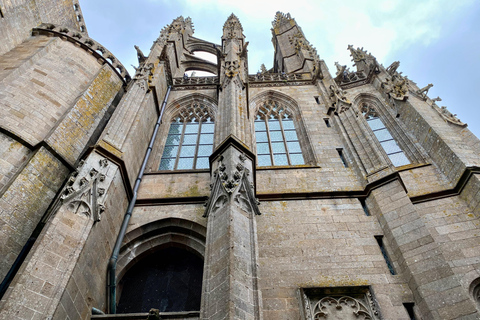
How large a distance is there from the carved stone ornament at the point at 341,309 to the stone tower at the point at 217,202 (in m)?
0.03

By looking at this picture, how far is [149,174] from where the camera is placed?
28.7ft

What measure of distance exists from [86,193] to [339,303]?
183 inches

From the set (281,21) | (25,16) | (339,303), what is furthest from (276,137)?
(281,21)

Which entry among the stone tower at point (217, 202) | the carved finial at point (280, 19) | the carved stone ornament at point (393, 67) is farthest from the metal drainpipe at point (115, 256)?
the carved finial at point (280, 19)

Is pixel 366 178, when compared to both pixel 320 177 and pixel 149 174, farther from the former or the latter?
pixel 149 174

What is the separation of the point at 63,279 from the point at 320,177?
5968 mm

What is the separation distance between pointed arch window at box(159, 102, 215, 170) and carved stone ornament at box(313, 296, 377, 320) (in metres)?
5.29

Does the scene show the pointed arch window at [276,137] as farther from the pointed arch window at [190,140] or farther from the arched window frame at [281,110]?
the pointed arch window at [190,140]

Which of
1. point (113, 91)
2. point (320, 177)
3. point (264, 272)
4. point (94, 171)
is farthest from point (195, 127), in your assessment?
point (264, 272)

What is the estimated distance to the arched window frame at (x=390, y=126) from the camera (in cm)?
895

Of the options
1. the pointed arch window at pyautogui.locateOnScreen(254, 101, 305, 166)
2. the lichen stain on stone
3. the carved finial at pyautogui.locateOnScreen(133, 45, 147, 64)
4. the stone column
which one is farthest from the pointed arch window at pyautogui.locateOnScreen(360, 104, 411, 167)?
the carved finial at pyautogui.locateOnScreen(133, 45, 147, 64)

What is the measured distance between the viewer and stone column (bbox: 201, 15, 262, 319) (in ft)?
13.9

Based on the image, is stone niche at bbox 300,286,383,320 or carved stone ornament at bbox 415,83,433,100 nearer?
stone niche at bbox 300,286,383,320

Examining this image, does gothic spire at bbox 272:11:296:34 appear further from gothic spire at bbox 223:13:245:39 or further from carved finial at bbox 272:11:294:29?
gothic spire at bbox 223:13:245:39
